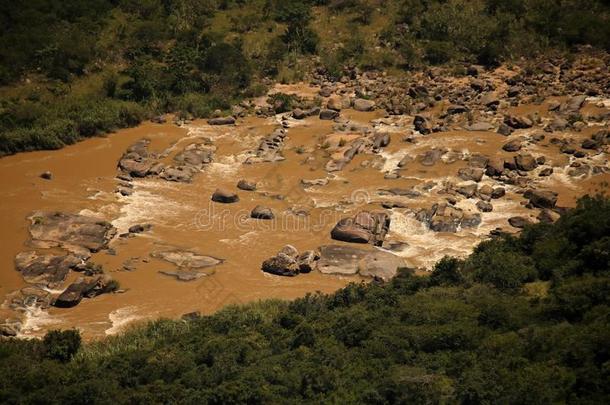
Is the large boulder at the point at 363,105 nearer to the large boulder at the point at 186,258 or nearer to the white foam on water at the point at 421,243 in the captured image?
the white foam on water at the point at 421,243

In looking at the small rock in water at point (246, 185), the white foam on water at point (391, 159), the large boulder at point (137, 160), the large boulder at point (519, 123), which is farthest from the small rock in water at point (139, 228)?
the large boulder at point (519, 123)

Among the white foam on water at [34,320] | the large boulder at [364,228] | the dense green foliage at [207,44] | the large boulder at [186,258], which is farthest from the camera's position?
the dense green foliage at [207,44]

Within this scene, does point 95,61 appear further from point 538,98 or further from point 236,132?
point 538,98

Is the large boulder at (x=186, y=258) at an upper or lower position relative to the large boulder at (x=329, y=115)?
lower

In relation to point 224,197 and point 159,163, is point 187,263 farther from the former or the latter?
point 159,163

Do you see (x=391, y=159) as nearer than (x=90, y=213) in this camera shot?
No

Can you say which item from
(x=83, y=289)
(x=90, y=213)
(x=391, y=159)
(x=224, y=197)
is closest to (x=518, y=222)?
(x=391, y=159)

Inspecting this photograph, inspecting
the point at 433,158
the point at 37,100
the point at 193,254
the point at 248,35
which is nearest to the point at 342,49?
the point at 248,35
